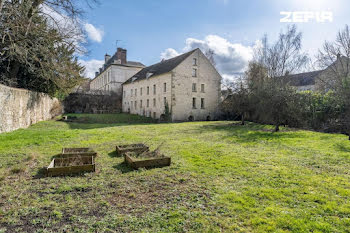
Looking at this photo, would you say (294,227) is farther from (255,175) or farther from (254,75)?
(254,75)

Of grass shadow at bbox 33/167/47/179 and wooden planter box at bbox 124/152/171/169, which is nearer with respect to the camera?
grass shadow at bbox 33/167/47/179

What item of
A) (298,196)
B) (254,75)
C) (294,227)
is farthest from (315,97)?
(294,227)

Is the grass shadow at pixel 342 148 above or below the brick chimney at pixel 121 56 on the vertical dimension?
below

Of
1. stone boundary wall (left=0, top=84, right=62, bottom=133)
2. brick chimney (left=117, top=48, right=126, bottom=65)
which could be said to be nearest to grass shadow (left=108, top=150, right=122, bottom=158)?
stone boundary wall (left=0, top=84, right=62, bottom=133)

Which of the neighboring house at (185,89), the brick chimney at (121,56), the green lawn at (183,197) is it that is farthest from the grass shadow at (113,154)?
the brick chimney at (121,56)

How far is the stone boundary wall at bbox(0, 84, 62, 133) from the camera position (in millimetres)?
9719

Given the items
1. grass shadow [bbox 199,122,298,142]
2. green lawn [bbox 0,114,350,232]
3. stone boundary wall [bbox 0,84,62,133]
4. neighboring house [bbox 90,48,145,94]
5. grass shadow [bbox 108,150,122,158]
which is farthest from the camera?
neighboring house [bbox 90,48,145,94]

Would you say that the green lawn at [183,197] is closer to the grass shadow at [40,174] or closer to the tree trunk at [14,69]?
the grass shadow at [40,174]

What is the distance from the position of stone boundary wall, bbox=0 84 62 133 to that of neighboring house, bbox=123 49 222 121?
13437 millimetres

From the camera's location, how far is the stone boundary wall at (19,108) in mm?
9719

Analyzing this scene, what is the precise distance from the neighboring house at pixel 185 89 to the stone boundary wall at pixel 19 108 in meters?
13.4

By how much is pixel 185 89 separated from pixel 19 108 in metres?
17.7

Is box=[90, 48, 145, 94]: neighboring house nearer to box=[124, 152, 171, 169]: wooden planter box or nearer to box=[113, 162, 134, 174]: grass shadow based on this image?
box=[113, 162, 134, 174]: grass shadow

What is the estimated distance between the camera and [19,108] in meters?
11.5
